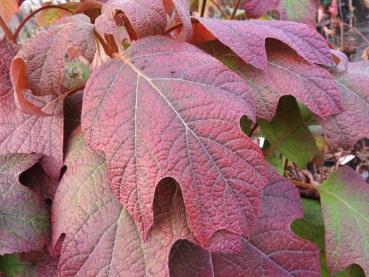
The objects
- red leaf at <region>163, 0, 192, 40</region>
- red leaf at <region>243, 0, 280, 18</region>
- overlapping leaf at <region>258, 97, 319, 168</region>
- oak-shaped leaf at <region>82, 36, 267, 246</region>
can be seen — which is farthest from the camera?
red leaf at <region>243, 0, 280, 18</region>

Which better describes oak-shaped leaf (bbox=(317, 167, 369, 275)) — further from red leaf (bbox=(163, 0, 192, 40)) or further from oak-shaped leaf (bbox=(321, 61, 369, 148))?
red leaf (bbox=(163, 0, 192, 40))

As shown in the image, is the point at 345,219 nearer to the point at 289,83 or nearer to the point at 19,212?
the point at 289,83

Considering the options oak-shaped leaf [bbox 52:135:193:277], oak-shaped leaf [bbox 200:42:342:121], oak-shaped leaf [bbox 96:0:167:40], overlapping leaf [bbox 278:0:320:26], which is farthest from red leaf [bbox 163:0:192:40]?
overlapping leaf [bbox 278:0:320:26]

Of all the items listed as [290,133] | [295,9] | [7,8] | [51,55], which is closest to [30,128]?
[51,55]

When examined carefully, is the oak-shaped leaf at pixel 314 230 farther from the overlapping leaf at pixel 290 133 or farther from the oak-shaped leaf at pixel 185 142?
the oak-shaped leaf at pixel 185 142

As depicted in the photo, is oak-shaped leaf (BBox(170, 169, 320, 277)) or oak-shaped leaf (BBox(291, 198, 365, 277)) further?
oak-shaped leaf (BBox(291, 198, 365, 277))

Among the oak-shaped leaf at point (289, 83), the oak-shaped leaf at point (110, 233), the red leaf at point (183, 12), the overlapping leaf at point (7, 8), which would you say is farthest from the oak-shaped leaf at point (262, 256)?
the overlapping leaf at point (7, 8)

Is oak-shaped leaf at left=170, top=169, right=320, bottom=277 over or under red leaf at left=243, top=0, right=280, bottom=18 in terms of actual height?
under
